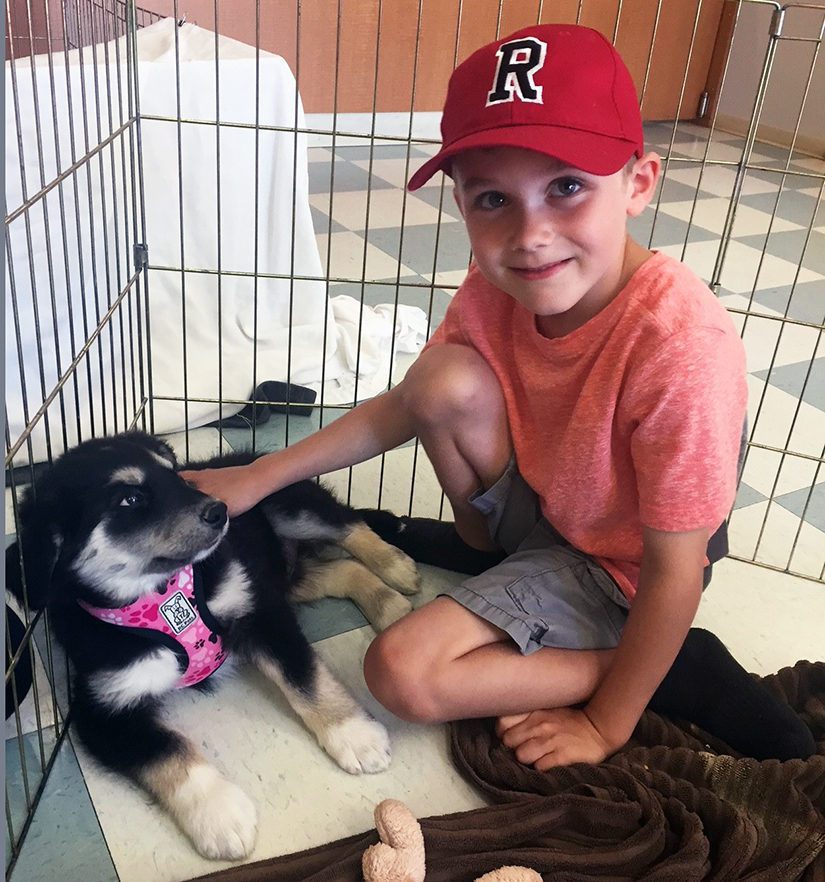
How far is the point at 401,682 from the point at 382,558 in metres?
0.34

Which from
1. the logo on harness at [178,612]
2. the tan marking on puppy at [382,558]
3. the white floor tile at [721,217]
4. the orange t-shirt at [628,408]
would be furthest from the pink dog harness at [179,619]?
the white floor tile at [721,217]

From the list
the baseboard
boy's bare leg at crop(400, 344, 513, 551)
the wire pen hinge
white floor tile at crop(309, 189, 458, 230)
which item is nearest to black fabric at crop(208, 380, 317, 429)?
the wire pen hinge

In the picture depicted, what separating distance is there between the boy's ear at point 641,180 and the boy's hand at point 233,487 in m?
0.60

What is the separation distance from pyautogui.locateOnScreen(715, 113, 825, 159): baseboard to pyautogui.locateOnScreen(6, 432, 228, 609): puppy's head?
3650 millimetres

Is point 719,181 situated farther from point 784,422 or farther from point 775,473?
point 775,473

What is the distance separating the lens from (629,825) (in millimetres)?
931

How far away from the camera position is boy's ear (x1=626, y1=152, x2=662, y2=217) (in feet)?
3.10

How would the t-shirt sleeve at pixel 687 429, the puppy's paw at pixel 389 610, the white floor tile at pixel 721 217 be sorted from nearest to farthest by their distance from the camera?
the t-shirt sleeve at pixel 687 429, the puppy's paw at pixel 389 610, the white floor tile at pixel 721 217

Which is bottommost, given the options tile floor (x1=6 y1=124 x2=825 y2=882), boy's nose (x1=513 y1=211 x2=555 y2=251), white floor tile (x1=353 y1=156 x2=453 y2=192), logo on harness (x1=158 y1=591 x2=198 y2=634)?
white floor tile (x1=353 y1=156 x2=453 y2=192)

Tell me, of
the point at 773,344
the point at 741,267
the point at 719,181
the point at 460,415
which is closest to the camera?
the point at 460,415

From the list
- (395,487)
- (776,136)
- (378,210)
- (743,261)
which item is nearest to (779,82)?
(776,136)

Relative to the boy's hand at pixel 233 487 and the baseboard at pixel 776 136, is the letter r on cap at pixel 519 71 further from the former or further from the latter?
the baseboard at pixel 776 136

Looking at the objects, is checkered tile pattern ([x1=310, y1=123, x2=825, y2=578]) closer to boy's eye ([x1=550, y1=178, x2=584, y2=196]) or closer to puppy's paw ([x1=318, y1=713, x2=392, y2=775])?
boy's eye ([x1=550, y1=178, x2=584, y2=196])

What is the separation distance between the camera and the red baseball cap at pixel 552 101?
84cm
